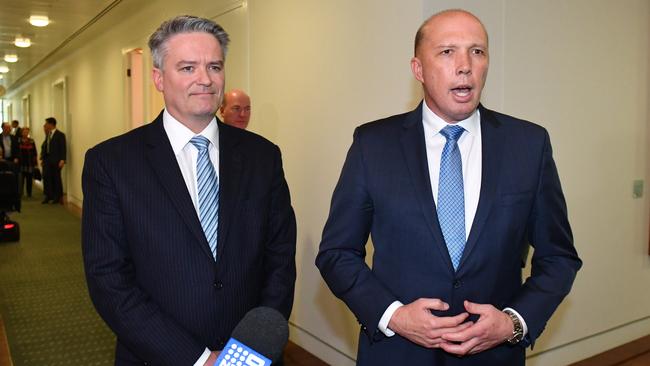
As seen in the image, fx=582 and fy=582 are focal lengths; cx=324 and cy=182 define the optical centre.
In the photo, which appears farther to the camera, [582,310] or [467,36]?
[582,310]

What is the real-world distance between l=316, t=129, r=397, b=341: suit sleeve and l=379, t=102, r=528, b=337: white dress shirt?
20 cm

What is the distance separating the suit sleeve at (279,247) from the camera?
5.85 ft

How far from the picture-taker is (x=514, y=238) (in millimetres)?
1634

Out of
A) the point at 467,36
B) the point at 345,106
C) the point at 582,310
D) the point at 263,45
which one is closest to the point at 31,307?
the point at 263,45

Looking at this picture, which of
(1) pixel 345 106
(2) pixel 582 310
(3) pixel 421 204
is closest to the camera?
(3) pixel 421 204

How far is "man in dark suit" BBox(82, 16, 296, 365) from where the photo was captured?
1590mm

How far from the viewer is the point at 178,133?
1725 mm

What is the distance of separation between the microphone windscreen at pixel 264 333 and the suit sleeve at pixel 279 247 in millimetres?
450

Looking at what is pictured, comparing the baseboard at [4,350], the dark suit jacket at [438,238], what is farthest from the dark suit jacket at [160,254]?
the baseboard at [4,350]

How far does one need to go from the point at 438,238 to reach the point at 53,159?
1121 cm

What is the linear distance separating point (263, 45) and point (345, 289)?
3.05m

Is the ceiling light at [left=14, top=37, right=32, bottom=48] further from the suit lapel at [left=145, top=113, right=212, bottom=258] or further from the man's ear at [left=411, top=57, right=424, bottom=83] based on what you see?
the man's ear at [left=411, top=57, right=424, bottom=83]

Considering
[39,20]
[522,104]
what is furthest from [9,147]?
[522,104]

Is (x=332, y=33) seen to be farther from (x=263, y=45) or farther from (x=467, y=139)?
(x=467, y=139)
